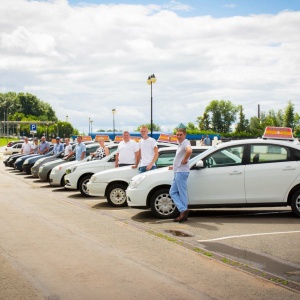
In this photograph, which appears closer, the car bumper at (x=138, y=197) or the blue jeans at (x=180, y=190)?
the blue jeans at (x=180, y=190)

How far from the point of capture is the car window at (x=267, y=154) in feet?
36.0

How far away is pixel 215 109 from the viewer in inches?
6176

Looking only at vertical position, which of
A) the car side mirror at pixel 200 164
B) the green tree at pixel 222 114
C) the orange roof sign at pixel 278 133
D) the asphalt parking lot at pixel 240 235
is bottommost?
the asphalt parking lot at pixel 240 235

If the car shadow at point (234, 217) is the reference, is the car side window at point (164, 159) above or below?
above

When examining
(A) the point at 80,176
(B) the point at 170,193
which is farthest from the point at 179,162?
(A) the point at 80,176

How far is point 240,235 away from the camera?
358 inches

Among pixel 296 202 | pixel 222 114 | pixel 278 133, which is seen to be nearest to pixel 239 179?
pixel 296 202

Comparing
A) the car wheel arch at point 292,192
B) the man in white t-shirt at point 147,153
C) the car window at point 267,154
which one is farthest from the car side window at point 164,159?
the car wheel arch at point 292,192

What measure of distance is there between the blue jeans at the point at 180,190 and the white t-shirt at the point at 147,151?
2.02 metres

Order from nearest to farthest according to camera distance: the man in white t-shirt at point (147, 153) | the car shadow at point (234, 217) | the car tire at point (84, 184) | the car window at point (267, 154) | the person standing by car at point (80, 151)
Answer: the car shadow at point (234, 217)
the car window at point (267, 154)
the man in white t-shirt at point (147, 153)
the car tire at point (84, 184)
the person standing by car at point (80, 151)

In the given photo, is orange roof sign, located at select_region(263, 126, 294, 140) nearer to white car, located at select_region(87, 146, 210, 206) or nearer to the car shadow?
white car, located at select_region(87, 146, 210, 206)

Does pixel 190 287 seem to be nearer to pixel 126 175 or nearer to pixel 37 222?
pixel 37 222

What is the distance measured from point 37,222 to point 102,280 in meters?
4.75

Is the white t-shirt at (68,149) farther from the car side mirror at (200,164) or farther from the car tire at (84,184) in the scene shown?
the car side mirror at (200,164)
